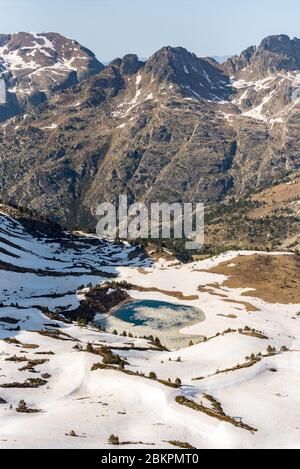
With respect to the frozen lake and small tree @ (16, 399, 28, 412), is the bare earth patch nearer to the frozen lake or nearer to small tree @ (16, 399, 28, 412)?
the frozen lake

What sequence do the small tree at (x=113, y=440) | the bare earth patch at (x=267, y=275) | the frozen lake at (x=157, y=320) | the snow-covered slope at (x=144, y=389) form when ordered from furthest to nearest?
the bare earth patch at (x=267, y=275) < the frozen lake at (x=157, y=320) < the snow-covered slope at (x=144, y=389) < the small tree at (x=113, y=440)

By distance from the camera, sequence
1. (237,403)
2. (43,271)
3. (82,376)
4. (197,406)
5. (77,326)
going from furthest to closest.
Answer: (43,271), (77,326), (82,376), (237,403), (197,406)

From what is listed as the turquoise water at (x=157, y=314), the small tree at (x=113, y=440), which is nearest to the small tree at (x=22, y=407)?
the small tree at (x=113, y=440)

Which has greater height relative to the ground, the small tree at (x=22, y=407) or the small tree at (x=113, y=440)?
the small tree at (x=113, y=440)

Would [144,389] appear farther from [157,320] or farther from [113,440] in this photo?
[157,320]

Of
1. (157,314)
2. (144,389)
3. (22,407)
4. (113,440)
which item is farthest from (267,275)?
(113,440)

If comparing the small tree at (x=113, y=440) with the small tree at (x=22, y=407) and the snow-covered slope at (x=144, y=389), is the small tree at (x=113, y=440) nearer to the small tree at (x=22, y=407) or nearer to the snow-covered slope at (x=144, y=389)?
the snow-covered slope at (x=144, y=389)

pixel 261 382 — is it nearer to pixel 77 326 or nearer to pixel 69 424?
pixel 69 424

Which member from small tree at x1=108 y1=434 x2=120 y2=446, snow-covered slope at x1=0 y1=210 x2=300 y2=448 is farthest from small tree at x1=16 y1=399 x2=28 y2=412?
small tree at x1=108 y1=434 x2=120 y2=446

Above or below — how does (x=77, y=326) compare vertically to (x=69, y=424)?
below
